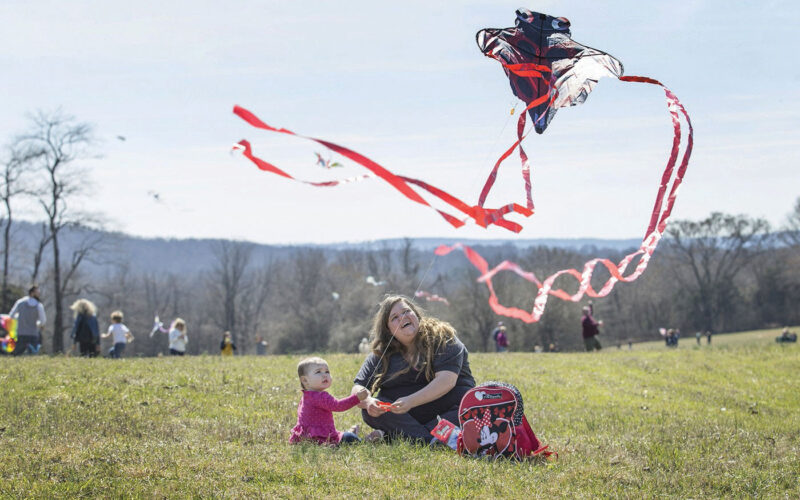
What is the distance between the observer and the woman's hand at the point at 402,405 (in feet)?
25.4

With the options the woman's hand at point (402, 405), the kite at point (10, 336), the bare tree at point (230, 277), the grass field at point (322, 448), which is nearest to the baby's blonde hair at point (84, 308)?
the kite at point (10, 336)

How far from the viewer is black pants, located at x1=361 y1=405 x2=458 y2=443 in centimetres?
797

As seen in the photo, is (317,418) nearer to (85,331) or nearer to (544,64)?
(544,64)

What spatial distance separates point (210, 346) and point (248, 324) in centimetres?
670

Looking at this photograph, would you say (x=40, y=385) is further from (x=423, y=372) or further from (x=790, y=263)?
(x=790, y=263)

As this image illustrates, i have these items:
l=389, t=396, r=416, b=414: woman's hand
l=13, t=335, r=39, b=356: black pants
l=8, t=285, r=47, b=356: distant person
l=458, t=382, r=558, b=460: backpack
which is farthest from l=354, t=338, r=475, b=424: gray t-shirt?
l=13, t=335, r=39, b=356: black pants

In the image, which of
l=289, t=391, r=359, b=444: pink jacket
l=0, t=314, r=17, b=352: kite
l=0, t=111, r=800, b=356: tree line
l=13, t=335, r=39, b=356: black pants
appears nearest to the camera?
l=289, t=391, r=359, b=444: pink jacket

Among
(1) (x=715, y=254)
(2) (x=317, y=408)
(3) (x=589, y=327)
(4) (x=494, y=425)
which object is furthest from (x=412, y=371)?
(1) (x=715, y=254)

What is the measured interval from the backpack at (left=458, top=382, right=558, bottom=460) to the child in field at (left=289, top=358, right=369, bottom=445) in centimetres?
126

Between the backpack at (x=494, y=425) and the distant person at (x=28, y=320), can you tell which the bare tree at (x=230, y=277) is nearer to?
the distant person at (x=28, y=320)

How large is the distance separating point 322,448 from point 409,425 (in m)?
1.09

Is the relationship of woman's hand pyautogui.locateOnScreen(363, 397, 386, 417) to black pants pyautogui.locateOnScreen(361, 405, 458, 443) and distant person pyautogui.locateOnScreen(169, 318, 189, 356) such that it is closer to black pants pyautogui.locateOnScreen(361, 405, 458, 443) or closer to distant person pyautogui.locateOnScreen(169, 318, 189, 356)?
black pants pyautogui.locateOnScreen(361, 405, 458, 443)

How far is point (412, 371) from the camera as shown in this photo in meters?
8.19

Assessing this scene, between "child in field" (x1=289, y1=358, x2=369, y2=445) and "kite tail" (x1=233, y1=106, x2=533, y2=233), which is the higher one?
"kite tail" (x1=233, y1=106, x2=533, y2=233)
